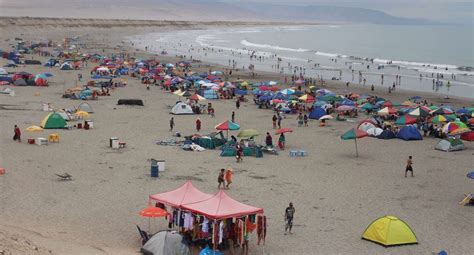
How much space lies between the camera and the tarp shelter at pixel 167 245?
13.0m

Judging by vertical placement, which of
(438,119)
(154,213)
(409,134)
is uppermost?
(438,119)

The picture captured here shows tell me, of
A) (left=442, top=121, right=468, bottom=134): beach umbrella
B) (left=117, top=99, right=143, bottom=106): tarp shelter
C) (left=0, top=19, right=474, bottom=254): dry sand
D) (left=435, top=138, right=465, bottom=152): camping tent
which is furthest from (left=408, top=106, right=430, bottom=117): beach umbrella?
(left=117, top=99, right=143, bottom=106): tarp shelter

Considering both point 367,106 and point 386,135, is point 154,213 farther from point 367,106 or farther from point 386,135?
point 367,106

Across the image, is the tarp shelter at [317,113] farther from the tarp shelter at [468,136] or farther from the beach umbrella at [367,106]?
the tarp shelter at [468,136]

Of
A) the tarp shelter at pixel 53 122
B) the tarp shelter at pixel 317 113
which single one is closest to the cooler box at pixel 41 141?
the tarp shelter at pixel 53 122

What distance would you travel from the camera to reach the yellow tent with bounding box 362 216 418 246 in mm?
14906

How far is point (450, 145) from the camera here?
2720cm

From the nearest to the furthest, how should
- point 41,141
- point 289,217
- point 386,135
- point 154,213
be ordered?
1. point 154,213
2. point 289,217
3. point 41,141
4. point 386,135

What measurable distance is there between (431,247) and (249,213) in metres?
4.72

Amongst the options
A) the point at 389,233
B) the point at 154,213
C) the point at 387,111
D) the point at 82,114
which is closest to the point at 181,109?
the point at 82,114

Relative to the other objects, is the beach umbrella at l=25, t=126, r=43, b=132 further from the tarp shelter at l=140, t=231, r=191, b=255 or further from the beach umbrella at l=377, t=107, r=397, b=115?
the beach umbrella at l=377, t=107, r=397, b=115

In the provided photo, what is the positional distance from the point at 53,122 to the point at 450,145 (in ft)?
59.9

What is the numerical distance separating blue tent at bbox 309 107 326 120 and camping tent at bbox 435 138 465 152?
8310mm

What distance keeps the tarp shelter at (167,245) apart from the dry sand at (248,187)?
0.64m
